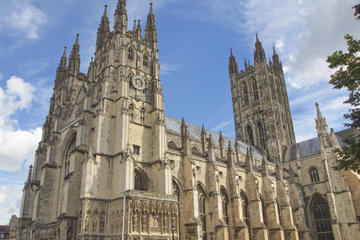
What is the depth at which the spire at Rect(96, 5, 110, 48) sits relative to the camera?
129ft

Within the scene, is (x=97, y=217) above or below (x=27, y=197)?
below

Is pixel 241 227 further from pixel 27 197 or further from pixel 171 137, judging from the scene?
pixel 27 197

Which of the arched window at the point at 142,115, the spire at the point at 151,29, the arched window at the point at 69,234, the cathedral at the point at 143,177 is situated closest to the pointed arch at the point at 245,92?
the cathedral at the point at 143,177

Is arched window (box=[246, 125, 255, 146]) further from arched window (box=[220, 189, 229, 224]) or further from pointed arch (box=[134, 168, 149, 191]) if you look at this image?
pointed arch (box=[134, 168, 149, 191])

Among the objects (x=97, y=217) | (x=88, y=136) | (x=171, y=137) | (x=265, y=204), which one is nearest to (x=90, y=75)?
(x=88, y=136)

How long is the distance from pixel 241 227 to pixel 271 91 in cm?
3636

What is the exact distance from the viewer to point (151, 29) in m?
41.4

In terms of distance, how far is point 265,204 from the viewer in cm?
4194

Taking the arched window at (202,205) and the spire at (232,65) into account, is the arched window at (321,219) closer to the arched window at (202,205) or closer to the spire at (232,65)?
the arched window at (202,205)

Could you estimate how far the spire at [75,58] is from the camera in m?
45.3

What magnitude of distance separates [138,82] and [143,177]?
1106 centimetres

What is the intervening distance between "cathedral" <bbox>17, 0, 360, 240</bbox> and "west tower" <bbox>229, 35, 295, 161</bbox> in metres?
6.98

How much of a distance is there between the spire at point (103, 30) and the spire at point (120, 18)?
2.67 metres

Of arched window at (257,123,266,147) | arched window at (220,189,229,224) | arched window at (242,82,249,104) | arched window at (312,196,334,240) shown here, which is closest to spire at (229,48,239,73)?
arched window at (242,82,249,104)
